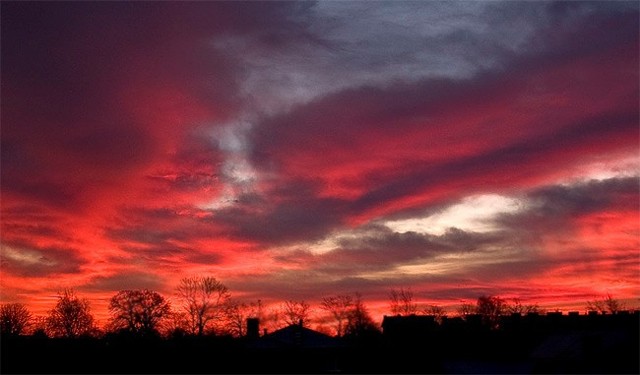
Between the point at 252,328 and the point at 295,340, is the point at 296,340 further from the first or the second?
the point at 252,328

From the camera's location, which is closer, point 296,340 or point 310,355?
point 310,355

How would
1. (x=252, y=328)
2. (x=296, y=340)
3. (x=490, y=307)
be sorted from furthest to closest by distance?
(x=490, y=307), (x=252, y=328), (x=296, y=340)

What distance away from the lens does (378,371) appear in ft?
247

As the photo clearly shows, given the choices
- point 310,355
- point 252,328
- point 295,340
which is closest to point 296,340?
point 295,340

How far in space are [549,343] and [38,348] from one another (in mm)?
53375

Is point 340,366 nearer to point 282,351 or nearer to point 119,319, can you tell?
point 282,351

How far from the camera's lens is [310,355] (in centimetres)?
7006

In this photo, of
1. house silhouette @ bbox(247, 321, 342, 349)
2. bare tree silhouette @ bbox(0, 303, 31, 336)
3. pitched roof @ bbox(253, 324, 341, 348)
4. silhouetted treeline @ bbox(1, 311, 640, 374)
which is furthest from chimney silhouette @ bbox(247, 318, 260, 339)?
bare tree silhouette @ bbox(0, 303, 31, 336)

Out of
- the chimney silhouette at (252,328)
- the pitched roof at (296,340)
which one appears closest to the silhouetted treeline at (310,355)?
the pitched roof at (296,340)

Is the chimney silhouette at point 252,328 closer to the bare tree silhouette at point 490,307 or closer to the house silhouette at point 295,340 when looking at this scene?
the house silhouette at point 295,340

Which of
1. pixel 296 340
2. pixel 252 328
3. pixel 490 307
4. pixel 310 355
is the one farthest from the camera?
pixel 490 307

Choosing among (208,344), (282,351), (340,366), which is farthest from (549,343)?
(208,344)

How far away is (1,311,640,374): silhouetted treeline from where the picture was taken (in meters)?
55.4

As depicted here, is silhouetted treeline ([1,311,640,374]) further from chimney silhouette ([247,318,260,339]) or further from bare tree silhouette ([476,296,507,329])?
bare tree silhouette ([476,296,507,329])
